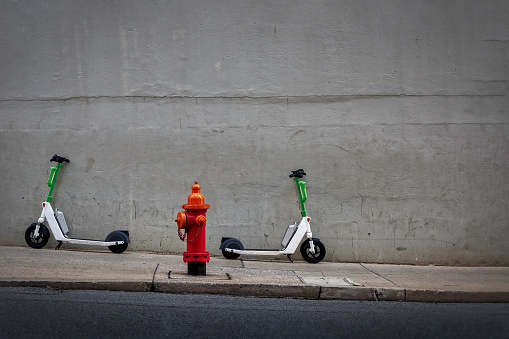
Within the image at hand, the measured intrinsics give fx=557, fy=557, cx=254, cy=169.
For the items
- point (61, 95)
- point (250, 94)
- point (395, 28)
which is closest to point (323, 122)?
point (250, 94)

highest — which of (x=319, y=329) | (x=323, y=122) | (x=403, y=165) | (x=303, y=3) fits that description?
(x=303, y=3)

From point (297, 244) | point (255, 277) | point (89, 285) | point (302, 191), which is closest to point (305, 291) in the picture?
point (255, 277)

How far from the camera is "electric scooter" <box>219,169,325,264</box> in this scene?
866 centimetres

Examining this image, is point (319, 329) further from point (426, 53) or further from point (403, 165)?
point (426, 53)

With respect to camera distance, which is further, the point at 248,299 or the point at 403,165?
the point at 403,165

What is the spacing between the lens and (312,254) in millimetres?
8727

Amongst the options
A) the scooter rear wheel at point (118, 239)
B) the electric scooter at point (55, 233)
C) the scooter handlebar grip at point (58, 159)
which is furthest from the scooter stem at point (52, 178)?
the scooter rear wheel at point (118, 239)

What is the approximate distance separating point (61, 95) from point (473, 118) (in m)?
6.89

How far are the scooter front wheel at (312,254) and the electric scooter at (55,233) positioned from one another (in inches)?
109

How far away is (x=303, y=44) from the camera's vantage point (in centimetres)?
927

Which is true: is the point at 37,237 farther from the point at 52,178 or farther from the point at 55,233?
the point at 52,178

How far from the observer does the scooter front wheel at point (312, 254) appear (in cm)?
→ 873

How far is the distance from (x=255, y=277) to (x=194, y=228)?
102cm

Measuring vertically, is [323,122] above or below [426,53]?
below
